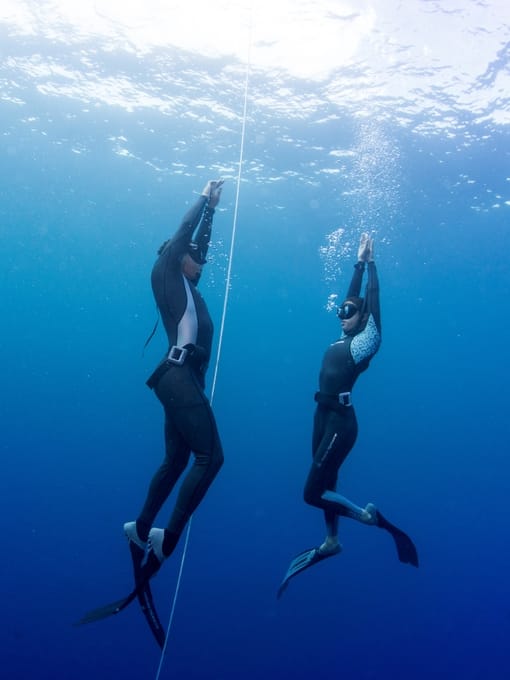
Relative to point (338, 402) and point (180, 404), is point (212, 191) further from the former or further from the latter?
point (338, 402)

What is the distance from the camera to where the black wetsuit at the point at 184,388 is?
4.57 m

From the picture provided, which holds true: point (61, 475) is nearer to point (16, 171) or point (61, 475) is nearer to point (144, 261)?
Answer: point (16, 171)

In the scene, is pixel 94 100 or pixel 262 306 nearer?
pixel 94 100

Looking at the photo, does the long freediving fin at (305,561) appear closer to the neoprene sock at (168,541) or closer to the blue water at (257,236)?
the neoprene sock at (168,541)

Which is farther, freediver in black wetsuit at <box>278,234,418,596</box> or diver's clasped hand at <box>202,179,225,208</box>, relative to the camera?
freediver in black wetsuit at <box>278,234,418,596</box>

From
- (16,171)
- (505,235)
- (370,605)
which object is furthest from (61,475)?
(505,235)

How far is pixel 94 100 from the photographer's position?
17.1 metres

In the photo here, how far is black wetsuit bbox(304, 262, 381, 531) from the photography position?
6066mm

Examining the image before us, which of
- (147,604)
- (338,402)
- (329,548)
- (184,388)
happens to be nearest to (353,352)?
(338,402)

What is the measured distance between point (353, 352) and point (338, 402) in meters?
0.66

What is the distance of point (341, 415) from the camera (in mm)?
6148

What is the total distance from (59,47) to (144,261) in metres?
35.9

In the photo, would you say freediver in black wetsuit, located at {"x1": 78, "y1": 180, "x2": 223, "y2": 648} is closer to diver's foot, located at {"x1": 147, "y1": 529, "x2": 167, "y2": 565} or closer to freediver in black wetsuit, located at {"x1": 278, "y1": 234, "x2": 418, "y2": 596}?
diver's foot, located at {"x1": 147, "y1": 529, "x2": 167, "y2": 565}

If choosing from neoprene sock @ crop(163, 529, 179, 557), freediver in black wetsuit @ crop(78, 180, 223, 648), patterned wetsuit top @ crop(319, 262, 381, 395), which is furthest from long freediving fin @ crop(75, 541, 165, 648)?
patterned wetsuit top @ crop(319, 262, 381, 395)
